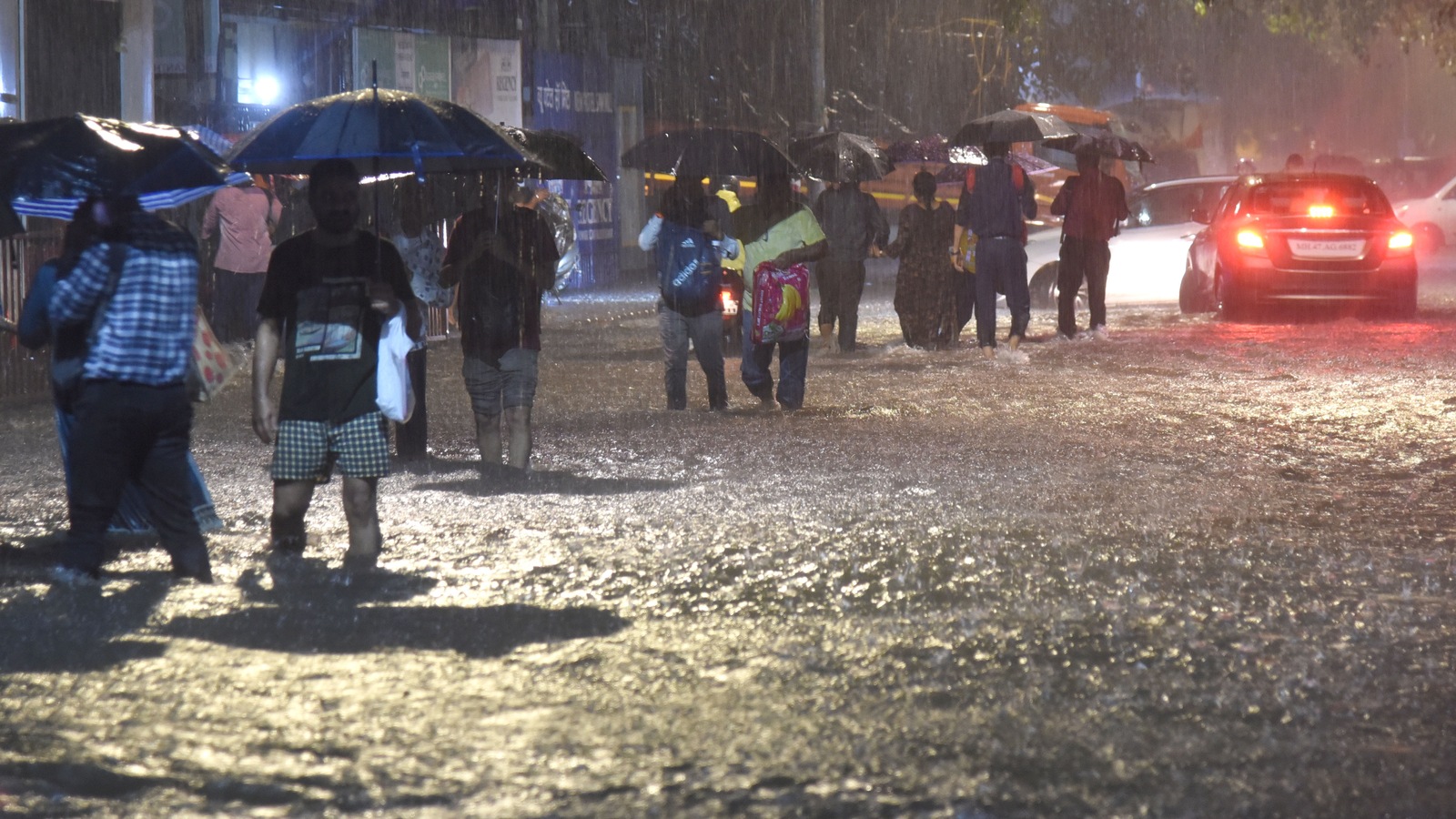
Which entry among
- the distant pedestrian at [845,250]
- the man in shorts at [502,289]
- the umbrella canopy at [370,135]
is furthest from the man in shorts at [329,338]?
the distant pedestrian at [845,250]

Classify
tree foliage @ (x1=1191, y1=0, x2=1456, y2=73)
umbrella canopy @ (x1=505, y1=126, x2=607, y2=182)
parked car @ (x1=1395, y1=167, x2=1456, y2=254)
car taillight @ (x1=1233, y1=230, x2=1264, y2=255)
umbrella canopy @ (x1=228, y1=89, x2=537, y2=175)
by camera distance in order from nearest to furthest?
umbrella canopy @ (x1=228, y1=89, x2=537, y2=175) → umbrella canopy @ (x1=505, y1=126, x2=607, y2=182) → car taillight @ (x1=1233, y1=230, x2=1264, y2=255) → tree foliage @ (x1=1191, y1=0, x2=1456, y2=73) → parked car @ (x1=1395, y1=167, x2=1456, y2=254)

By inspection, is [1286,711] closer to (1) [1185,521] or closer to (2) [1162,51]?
(1) [1185,521]

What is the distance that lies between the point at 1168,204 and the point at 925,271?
690 cm

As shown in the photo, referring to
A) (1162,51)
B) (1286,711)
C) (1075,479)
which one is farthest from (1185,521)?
(1162,51)

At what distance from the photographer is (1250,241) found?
18.5m

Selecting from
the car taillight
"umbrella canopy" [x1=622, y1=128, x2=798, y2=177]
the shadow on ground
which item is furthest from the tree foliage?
the shadow on ground

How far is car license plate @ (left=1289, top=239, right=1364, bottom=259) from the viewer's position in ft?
59.8

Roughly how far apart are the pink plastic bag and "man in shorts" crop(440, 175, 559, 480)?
2.52 metres

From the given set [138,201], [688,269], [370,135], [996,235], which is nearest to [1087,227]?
[996,235]

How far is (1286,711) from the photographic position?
16.5 feet

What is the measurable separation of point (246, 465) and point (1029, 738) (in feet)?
19.9

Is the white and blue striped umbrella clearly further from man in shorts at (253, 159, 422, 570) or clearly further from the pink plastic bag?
the pink plastic bag

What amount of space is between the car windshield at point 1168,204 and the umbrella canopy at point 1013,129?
4.27 meters

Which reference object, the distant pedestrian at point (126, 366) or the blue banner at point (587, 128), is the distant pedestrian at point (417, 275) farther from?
the blue banner at point (587, 128)
